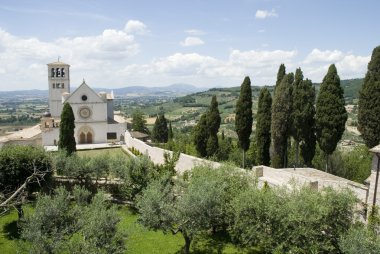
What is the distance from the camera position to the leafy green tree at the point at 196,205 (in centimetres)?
1770

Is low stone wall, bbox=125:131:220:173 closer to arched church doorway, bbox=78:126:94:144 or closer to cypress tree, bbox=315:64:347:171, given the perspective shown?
arched church doorway, bbox=78:126:94:144

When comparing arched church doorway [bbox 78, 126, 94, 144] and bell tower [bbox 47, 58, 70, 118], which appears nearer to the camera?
arched church doorway [bbox 78, 126, 94, 144]

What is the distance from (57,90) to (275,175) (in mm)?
45495

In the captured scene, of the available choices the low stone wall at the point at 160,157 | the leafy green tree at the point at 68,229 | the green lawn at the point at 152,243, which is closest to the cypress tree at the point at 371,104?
the low stone wall at the point at 160,157

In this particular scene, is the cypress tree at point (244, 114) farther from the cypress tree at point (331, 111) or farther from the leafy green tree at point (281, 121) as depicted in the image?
the cypress tree at point (331, 111)

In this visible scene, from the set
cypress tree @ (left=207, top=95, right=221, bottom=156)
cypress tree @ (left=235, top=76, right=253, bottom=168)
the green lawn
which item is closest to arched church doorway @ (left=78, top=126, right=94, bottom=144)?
cypress tree @ (left=207, top=95, right=221, bottom=156)

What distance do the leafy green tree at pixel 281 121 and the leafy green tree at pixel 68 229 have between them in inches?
Result: 615

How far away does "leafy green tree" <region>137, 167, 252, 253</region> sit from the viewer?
17.7 m

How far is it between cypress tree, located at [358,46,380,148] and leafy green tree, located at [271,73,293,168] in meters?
5.63

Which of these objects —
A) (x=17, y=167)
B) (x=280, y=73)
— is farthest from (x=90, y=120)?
(x=280, y=73)

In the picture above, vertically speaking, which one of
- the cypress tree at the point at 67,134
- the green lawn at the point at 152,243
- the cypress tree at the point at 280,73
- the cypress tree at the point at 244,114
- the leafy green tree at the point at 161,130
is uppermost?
the cypress tree at the point at 280,73

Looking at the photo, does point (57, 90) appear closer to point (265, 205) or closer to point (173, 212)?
point (173, 212)

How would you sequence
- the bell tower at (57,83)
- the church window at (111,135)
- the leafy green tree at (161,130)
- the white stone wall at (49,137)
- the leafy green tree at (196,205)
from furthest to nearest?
the leafy green tree at (161,130), the bell tower at (57,83), the church window at (111,135), the white stone wall at (49,137), the leafy green tree at (196,205)

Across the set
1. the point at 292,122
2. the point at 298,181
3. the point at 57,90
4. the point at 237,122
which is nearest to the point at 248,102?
the point at 237,122
